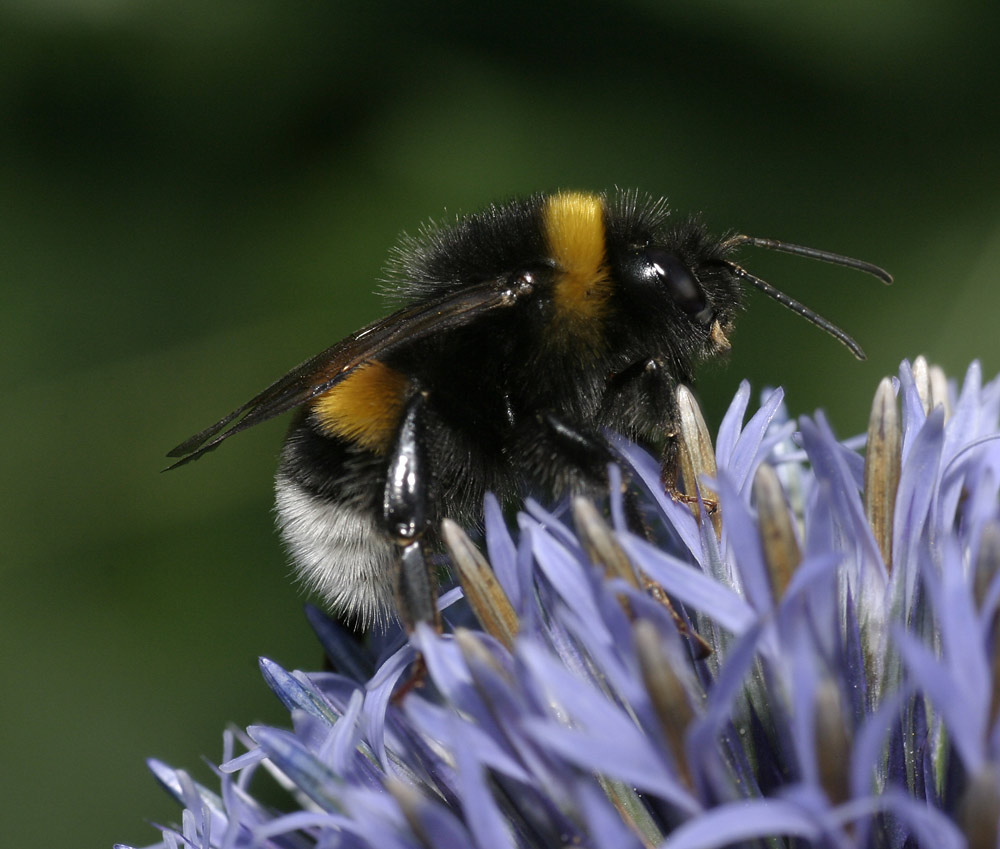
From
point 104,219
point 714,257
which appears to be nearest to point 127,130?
point 104,219

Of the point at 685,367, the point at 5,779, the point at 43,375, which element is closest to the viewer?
the point at 685,367

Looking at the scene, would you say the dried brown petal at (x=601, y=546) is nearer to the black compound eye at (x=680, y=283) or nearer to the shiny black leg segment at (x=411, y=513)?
the shiny black leg segment at (x=411, y=513)

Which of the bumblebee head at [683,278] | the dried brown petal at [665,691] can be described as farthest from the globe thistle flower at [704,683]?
the bumblebee head at [683,278]

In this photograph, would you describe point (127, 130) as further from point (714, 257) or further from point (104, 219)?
point (714, 257)

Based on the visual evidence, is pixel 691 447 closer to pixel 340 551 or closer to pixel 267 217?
pixel 340 551

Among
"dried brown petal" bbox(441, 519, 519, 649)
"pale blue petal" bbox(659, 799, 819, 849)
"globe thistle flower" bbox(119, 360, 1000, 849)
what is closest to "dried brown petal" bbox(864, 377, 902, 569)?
"globe thistle flower" bbox(119, 360, 1000, 849)

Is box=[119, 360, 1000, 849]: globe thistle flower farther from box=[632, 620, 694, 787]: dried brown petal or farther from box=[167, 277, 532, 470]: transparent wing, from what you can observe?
box=[167, 277, 532, 470]: transparent wing
